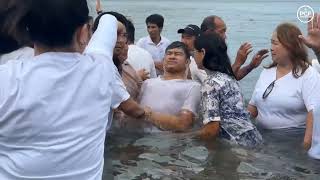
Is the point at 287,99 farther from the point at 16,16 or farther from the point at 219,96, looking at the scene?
the point at 16,16

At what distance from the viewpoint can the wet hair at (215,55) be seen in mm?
6289

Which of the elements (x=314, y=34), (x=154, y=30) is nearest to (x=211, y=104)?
(x=314, y=34)

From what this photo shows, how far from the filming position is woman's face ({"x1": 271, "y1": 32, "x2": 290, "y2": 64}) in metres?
6.62

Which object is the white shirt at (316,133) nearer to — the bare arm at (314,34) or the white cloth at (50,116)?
the bare arm at (314,34)

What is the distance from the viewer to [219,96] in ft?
20.4

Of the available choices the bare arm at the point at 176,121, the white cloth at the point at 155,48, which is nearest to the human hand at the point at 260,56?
the bare arm at the point at 176,121

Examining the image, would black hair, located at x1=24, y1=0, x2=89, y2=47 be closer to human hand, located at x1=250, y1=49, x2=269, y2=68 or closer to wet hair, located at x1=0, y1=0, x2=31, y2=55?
wet hair, located at x1=0, y1=0, x2=31, y2=55

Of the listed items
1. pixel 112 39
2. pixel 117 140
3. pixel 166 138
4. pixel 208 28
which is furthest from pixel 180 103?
pixel 112 39

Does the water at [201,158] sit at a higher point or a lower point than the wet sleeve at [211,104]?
lower

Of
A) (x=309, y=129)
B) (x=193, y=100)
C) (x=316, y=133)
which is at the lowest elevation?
(x=309, y=129)

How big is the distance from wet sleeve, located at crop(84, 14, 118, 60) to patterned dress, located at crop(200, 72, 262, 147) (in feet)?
12.5

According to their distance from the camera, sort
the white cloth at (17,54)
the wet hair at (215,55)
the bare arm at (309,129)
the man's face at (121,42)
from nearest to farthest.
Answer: the white cloth at (17,54) → the man's face at (121,42) → the wet hair at (215,55) → the bare arm at (309,129)

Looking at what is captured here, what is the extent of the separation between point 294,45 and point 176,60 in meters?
1.47

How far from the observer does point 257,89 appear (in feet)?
23.3
